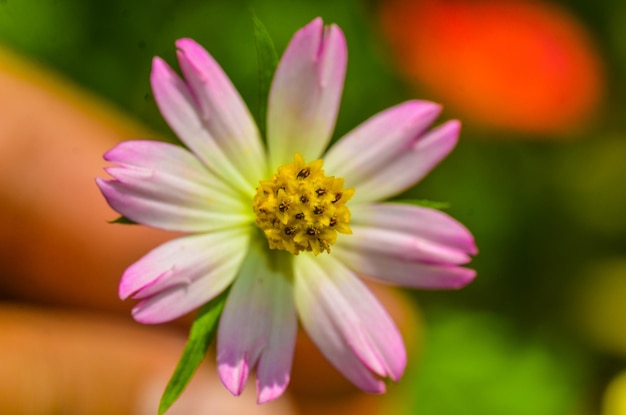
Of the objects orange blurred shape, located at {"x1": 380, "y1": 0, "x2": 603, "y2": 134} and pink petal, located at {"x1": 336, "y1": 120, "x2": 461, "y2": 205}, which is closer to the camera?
pink petal, located at {"x1": 336, "y1": 120, "x2": 461, "y2": 205}

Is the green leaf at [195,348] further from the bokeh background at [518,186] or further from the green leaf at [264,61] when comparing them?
the bokeh background at [518,186]

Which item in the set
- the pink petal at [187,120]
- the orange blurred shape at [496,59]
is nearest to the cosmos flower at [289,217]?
the pink petal at [187,120]

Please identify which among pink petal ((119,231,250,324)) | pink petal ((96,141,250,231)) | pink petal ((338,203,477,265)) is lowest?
pink petal ((338,203,477,265))

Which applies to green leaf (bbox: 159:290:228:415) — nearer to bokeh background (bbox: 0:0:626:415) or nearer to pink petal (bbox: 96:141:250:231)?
pink petal (bbox: 96:141:250:231)

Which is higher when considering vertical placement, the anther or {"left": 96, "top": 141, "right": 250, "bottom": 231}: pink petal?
{"left": 96, "top": 141, "right": 250, "bottom": 231}: pink petal

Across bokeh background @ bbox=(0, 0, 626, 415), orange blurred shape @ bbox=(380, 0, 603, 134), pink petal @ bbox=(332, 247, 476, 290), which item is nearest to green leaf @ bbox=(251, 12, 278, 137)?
pink petal @ bbox=(332, 247, 476, 290)

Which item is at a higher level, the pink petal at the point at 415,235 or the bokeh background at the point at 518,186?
the pink petal at the point at 415,235

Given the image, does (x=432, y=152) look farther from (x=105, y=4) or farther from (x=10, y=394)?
(x=105, y=4)
